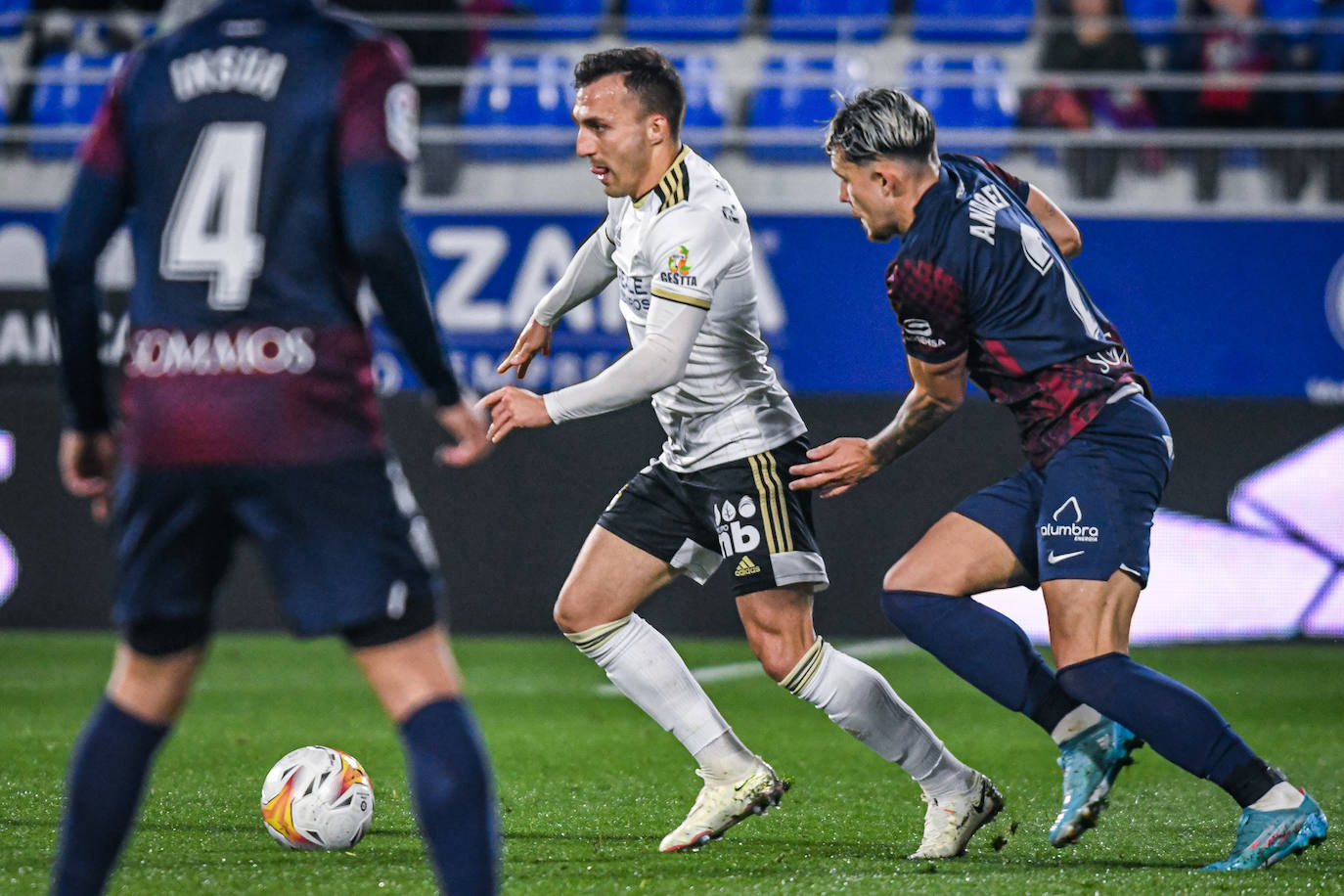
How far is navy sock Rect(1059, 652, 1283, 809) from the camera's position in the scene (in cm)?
396

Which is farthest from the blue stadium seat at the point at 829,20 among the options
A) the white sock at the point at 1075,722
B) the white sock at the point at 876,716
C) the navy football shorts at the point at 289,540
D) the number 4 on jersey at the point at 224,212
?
the navy football shorts at the point at 289,540

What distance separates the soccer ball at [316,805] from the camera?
4332 millimetres

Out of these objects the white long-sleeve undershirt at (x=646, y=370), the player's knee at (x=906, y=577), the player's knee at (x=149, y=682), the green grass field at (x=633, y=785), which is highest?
the white long-sleeve undershirt at (x=646, y=370)

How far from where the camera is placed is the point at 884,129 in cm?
414

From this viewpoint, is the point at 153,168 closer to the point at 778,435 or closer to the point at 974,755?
the point at 778,435

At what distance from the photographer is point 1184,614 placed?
918 cm

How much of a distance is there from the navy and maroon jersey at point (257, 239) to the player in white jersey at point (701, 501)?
1.36 m

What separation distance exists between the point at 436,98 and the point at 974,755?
21.7ft

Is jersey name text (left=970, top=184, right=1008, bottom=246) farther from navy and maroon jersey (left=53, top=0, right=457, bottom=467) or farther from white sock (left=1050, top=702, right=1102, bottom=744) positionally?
navy and maroon jersey (left=53, top=0, right=457, bottom=467)

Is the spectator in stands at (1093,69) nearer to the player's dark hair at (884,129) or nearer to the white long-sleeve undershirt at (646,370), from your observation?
the player's dark hair at (884,129)

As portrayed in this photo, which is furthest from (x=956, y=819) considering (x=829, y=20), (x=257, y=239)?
(x=829, y=20)

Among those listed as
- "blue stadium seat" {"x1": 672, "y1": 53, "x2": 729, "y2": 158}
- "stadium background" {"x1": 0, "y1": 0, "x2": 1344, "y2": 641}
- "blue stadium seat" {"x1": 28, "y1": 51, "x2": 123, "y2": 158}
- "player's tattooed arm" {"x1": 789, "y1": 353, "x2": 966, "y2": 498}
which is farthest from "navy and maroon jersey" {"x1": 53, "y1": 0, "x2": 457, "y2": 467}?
"blue stadium seat" {"x1": 28, "y1": 51, "x2": 123, "y2": 158}

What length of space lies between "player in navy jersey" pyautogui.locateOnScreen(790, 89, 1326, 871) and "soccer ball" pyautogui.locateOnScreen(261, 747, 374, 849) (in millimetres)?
1405

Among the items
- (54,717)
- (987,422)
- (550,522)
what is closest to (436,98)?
(550,522)
